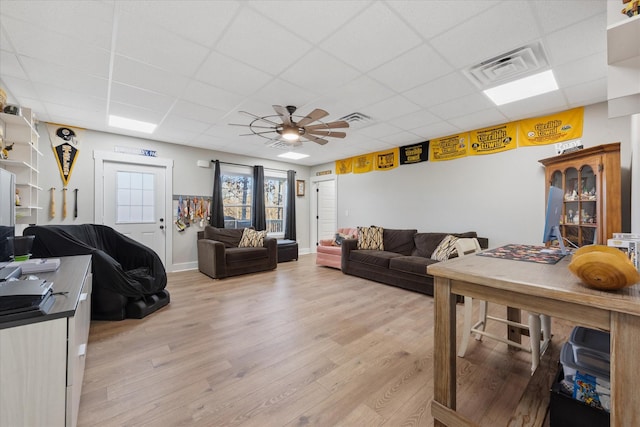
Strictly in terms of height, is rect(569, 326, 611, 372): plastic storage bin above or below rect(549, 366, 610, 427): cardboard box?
above

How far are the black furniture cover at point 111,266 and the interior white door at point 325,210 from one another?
4.71 m

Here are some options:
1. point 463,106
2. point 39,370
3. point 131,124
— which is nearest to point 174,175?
point 131,124

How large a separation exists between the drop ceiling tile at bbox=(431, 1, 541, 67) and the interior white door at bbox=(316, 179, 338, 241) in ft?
17.2

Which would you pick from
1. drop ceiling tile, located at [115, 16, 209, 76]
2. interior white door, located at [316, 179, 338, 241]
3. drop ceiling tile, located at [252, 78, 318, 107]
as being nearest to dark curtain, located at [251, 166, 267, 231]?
interior white door, located at [316, 179, 338, 241]

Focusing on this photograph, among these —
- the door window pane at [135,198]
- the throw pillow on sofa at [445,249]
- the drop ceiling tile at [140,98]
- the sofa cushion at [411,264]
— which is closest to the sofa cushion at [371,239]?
the sofa cushion at [411,264]

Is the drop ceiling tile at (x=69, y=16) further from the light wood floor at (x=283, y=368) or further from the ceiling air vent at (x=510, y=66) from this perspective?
the ceiling air vent at (x=510, y=66)

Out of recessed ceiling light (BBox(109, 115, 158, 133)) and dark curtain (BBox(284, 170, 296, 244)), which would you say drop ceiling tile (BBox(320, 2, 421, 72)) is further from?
dark curtain (BBox(284, 170, 296, 244))

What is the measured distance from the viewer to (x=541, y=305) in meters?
1.09

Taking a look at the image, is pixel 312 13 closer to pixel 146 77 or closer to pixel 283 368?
pixel 146 77

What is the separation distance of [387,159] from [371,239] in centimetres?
188

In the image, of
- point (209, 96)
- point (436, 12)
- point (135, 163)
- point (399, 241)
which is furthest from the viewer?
point (399, 241)

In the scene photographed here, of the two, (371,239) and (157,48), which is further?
(371,239)

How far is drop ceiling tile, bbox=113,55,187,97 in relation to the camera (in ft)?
7.95

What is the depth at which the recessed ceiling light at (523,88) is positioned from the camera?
8.90 feet
